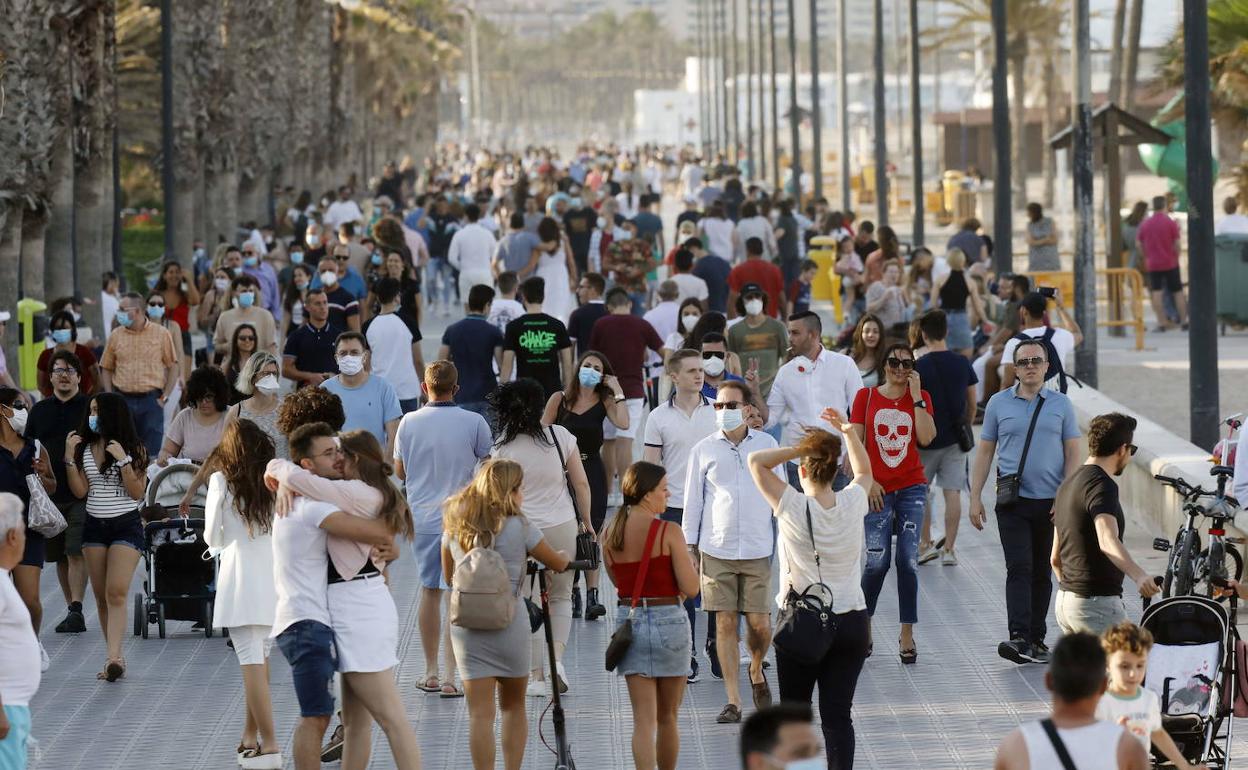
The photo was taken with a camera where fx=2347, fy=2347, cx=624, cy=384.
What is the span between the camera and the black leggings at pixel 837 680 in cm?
846

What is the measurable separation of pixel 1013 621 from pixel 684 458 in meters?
1.74

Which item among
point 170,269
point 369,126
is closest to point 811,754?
point 170,269

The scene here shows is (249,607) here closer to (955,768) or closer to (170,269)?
(955,768)

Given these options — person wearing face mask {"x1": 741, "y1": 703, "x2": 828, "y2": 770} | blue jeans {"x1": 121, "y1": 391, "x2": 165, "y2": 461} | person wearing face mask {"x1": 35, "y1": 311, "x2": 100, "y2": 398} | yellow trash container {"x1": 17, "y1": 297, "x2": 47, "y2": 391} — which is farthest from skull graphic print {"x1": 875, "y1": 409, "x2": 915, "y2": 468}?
yellow trash container {"x1": 17, "y1": 297, "x2": 47, "y2": 391}

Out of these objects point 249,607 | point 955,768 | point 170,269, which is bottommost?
point 955,768

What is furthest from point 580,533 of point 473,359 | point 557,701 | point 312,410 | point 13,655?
point 473,359

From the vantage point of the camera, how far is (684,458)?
11.3 m

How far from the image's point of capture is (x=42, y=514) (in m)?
10.9

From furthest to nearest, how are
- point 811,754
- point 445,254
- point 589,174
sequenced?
1. point 589,174
2. point 445,254
3. point 811,754

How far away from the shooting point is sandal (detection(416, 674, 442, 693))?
35.1 ft

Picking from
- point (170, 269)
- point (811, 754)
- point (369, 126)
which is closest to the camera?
point (811, 754)

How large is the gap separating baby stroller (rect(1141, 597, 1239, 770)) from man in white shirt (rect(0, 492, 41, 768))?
3716 mm

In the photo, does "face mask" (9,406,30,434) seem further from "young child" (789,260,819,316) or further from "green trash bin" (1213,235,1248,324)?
"green trash bin" (1213,235,1248,324)

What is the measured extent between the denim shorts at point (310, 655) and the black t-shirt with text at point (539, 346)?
6.34 meters
